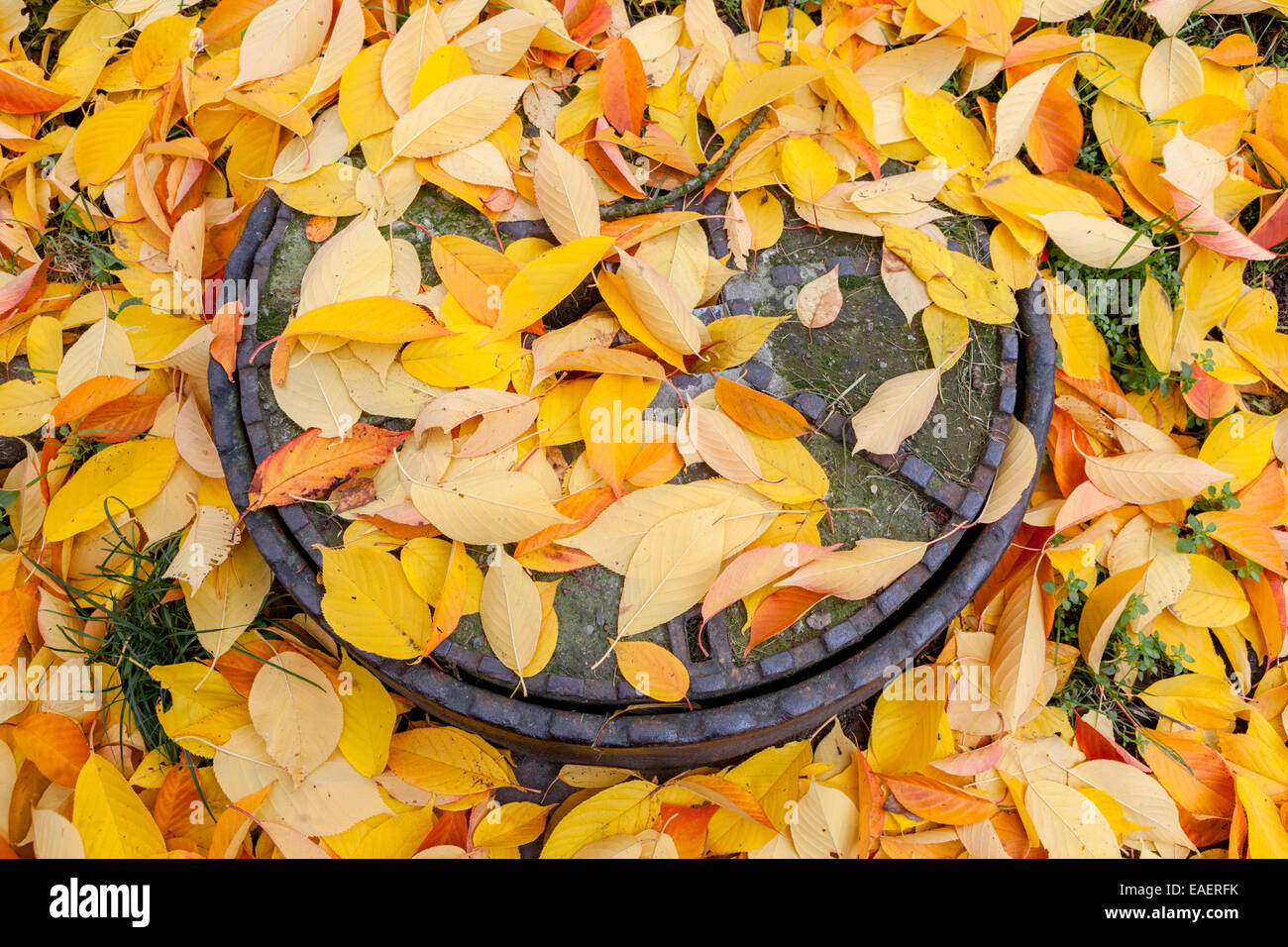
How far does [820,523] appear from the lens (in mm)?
1594

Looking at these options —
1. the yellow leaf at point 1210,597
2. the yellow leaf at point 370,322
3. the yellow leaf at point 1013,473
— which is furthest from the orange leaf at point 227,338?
the yellow leaf at point 1210,597

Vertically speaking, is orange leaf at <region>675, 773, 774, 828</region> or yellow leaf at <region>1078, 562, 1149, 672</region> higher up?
yellow leaf at <region>1078, 562, 1149, 672</region>

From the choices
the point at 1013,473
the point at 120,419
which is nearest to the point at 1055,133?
the point at 1013,473

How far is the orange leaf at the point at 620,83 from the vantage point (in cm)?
180

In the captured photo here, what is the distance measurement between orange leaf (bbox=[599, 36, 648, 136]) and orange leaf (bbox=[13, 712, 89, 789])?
5.94 feet

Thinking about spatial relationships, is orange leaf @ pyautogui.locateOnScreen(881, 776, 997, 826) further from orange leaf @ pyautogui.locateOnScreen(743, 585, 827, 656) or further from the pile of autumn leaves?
orange leaf @ pyautogui.locateOnScreen(743, 585, 827, 656)

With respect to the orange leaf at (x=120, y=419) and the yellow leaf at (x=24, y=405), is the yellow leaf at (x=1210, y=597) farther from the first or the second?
the yellow leaf at (x=24, y=405)

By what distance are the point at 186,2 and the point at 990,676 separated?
266 cm

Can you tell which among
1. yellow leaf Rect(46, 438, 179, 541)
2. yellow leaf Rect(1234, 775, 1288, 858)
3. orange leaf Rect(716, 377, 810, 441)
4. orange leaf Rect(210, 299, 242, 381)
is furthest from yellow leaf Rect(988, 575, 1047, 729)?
yellow leaf Rect(46, 438, 179, 541)

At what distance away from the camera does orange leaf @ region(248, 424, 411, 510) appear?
1.54 m

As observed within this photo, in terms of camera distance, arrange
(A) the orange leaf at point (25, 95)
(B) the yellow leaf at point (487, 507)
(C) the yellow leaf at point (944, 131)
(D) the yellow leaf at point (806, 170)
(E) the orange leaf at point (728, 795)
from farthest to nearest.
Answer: (A) the orange leaf at point (25, 95)
(C) the yellow leaf at point (944, 131)
(D) the yellow leaf at point (806, 170)
(E) the orange leaf at point (728, 795)
(B) the yellow leaf at point (487, 507)

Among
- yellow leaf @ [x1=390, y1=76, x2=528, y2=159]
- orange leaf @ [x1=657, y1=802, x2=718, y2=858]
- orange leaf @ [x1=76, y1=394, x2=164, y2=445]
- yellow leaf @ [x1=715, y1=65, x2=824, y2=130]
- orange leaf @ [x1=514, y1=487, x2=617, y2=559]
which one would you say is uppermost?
yellow leaf @ [x1=715, y1=65, x2=824, y2=130]

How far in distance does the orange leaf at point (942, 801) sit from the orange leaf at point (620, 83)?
158cm
